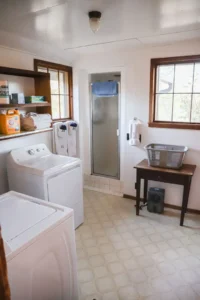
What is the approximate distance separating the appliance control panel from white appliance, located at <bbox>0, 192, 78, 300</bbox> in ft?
2.74

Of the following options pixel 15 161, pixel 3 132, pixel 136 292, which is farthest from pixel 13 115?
pixel 136 292

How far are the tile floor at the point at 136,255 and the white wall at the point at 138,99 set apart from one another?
1.43 ft

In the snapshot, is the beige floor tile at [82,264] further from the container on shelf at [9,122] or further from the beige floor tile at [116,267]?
the container on shelf at [9,122]

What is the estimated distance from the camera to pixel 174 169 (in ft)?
9.19

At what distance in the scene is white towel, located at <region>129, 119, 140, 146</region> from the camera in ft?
10.6

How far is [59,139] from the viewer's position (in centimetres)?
336

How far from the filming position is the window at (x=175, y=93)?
292cm

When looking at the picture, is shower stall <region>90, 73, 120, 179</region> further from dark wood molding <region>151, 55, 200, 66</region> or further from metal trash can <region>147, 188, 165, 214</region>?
metal trash can <region>147, 188, 165, 214</region>

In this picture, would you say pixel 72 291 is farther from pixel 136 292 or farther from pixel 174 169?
pixel 174 169

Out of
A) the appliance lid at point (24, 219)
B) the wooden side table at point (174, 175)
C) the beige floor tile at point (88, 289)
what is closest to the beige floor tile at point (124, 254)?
the beige floor tile at point (88, 289)

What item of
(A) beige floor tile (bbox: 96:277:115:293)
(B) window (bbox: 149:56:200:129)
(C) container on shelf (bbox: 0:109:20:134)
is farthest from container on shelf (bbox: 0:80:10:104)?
(A) beige floor tile (bbox: 96:277:115:293)

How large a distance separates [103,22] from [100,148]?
7.25ft

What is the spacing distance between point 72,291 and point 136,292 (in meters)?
0.57

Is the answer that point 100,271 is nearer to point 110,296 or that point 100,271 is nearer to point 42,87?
point 110,296
